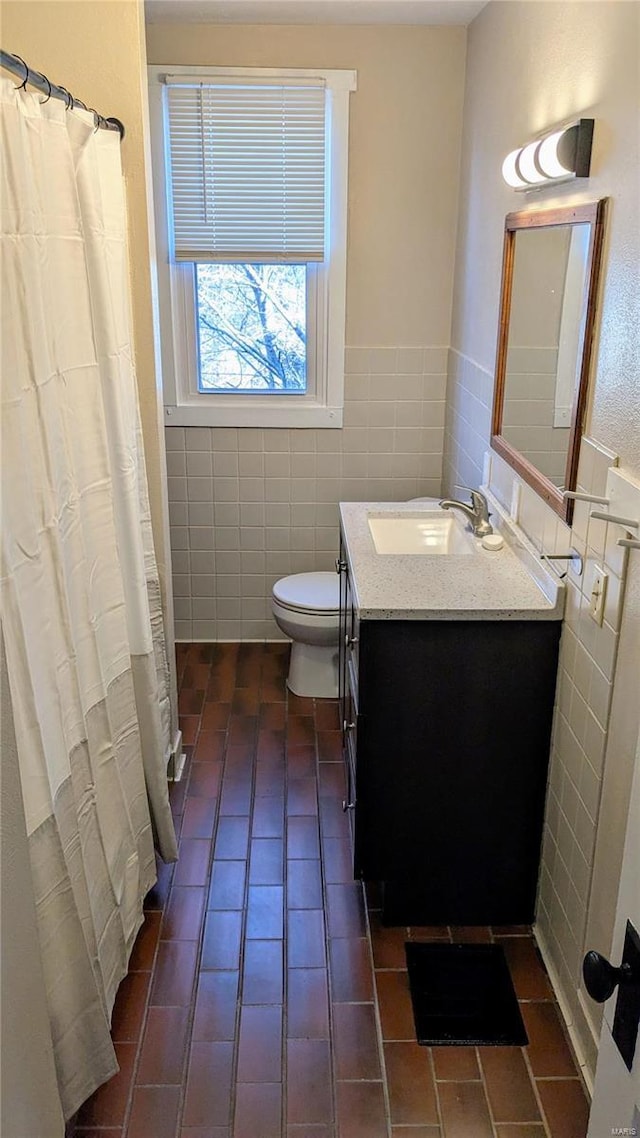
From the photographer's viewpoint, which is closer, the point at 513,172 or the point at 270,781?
the point at 513,172

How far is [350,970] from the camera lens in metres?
2.31

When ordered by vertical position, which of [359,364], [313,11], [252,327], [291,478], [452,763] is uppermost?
[313,11]

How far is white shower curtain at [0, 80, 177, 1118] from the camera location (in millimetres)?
1526

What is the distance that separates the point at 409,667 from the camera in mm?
2229

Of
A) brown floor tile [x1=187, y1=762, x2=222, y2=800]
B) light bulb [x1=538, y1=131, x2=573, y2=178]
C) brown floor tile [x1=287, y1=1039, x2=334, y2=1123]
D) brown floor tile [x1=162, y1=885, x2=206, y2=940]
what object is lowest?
brown floor tile [x1=287, y1=1039, x2=334, y2=1123]

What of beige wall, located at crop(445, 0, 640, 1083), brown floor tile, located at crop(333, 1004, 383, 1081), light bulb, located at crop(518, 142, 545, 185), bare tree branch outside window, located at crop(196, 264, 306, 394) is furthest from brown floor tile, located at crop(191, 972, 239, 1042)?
bare tree branch outside window, located at crop(196, 264, 306, 394)

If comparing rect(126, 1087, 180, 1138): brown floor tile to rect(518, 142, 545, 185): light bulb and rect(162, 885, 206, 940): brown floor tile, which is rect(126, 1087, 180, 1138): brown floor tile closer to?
rect(162, 885, 206, 940): brown floor tile

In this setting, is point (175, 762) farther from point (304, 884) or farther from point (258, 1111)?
point (258, 1111)

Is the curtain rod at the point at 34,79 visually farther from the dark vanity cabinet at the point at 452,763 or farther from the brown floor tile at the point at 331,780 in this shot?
the brown floor tile at the point at 331,780

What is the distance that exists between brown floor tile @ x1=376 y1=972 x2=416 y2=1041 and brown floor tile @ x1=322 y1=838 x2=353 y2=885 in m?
0.38

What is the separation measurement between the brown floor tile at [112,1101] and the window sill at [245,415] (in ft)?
8.34

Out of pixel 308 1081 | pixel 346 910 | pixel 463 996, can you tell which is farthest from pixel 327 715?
pixel 308 1081

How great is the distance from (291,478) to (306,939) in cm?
211

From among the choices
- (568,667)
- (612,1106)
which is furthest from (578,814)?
(612,1106)
